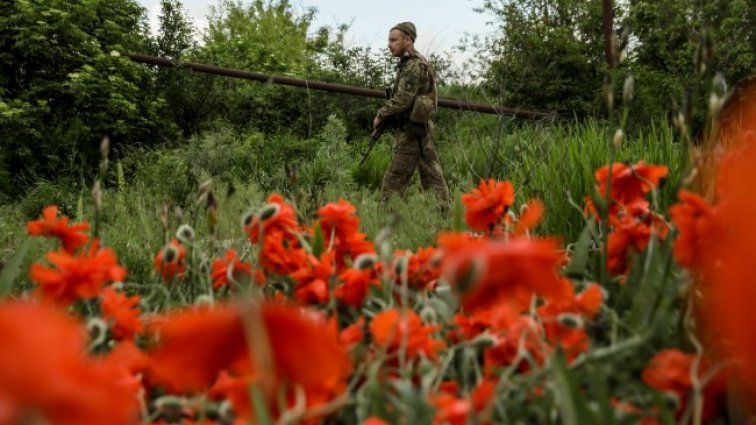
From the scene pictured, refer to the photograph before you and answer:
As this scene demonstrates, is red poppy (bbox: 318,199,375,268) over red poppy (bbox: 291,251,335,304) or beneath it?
over

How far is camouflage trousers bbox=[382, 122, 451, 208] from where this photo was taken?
5.98 metres

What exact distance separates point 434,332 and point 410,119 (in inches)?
205

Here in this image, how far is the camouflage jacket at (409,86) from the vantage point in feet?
19.8

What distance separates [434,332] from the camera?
925mm

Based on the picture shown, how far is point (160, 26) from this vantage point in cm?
904

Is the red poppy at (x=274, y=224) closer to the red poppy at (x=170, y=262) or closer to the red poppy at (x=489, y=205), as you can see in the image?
the red poppy at (x=170, y=262)

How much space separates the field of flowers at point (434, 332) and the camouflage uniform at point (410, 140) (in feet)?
15.3

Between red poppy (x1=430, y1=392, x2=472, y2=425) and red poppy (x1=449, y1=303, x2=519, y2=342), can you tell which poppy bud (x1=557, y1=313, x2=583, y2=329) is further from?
red poppy (x1=430, y1=392, x2=472, y2=425)

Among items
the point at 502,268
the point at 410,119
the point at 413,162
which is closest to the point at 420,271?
the point at 502,268

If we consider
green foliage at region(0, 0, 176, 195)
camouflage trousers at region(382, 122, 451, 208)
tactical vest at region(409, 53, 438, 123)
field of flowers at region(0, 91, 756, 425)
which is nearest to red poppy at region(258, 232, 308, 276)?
field of flowers at region(0, 91, 756, 425)

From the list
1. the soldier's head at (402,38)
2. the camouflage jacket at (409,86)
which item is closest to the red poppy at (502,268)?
the camouflage jacket at (409,86)

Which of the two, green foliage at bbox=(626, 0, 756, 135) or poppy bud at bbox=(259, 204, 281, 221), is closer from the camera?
poppy bud at bbox=(259, 204, 281, 221)

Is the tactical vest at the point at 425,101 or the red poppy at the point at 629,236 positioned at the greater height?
the tactical vest at the point at 425,101

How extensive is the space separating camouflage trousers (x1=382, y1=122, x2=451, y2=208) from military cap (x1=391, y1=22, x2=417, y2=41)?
76 centimetres
